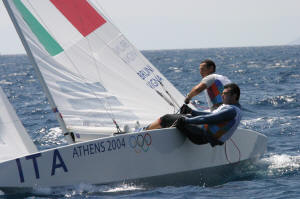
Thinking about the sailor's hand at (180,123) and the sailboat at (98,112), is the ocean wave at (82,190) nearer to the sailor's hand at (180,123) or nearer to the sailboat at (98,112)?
the sailboat at (98,112)

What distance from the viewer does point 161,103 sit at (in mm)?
6449

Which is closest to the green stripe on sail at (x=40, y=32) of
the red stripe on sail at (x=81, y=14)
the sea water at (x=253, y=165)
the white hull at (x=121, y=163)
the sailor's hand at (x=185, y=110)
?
the red stripe on sail at (x=81, y=14)

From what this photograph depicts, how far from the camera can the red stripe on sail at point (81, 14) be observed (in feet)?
20.1

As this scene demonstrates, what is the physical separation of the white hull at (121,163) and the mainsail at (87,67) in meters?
0.81

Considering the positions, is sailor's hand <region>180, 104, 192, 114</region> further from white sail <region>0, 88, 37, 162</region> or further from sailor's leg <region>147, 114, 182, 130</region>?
white sail <region>0, 88, 37, 162</region>

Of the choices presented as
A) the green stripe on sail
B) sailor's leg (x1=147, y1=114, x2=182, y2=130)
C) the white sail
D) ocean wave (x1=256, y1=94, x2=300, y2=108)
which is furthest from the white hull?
ocean wave (x1=256, y1=94, x2=300, y2=108)

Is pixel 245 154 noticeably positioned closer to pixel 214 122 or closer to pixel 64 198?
pixel 214 122

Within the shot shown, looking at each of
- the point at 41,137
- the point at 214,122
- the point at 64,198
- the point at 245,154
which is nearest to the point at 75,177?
the point at 64,198

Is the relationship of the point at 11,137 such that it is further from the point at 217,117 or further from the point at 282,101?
the point at 282,101

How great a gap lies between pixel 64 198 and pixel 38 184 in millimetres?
278

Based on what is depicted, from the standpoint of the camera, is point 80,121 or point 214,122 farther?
point 80,121

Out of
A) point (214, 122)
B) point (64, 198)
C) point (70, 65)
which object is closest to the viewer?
point (64, 198)

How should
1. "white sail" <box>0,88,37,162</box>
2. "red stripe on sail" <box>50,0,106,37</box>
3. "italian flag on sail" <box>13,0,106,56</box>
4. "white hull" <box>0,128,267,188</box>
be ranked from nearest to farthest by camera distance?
"white hull" <box>0,128,267,188</box> → "white sail" <box>0,88,37,162</box> → "italian flag on sail" <box>13,0,106,56</box> → "red stripe on sail" <box>50,0,106,37</box>

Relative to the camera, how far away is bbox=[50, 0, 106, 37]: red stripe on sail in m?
6.14
